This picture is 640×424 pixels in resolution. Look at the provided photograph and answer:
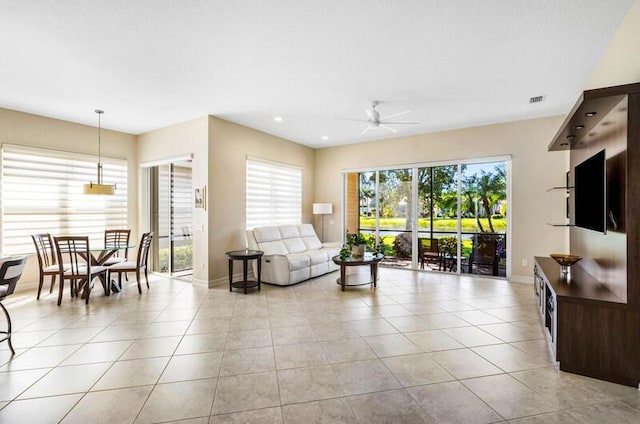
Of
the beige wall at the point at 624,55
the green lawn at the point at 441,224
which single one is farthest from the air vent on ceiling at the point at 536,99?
the green lawn at the point at 441,224

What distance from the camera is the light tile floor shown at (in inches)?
77.1

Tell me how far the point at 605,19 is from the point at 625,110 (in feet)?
2.87

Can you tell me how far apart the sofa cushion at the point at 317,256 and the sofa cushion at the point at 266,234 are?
673mm

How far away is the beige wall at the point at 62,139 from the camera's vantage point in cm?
481

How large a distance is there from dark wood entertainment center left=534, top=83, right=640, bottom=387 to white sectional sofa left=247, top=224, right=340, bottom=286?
3.52 m

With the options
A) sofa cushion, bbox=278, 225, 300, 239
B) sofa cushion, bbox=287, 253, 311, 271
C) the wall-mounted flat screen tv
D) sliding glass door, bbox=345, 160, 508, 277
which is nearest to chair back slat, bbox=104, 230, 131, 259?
sofa cushion, bbox=278, 225, 300, 239

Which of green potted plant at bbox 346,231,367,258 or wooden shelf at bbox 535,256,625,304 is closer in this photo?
wooden shelf at bbox 535,256,625,304

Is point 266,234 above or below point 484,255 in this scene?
above

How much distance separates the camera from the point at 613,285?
2494 millimetres

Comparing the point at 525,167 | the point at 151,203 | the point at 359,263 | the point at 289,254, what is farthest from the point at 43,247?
the point at 525,167

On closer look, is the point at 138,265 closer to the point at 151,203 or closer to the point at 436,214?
the point at 151,203

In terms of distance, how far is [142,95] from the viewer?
4219 millimetres

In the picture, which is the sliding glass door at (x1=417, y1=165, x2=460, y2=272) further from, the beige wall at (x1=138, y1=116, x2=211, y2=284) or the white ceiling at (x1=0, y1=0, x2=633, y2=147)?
→ the beige wall at (x1=138, y1=116, x2=211, y2=284)

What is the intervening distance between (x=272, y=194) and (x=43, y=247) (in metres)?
3.73
